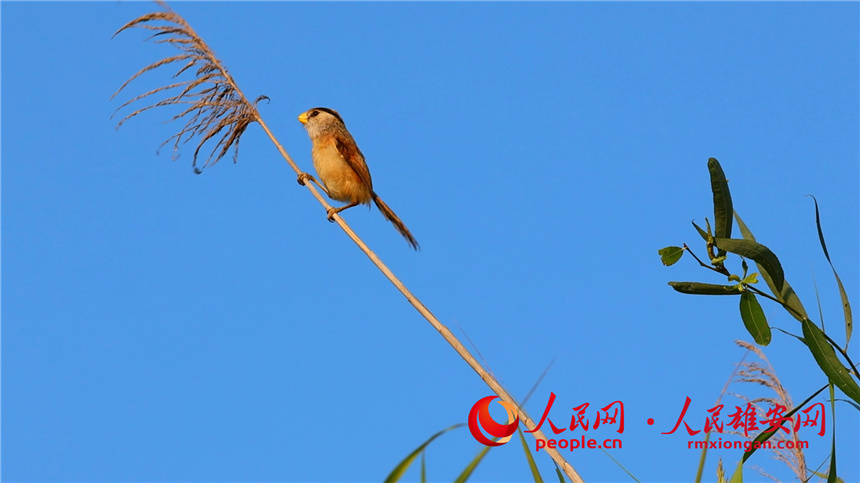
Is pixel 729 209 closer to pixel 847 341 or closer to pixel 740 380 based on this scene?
pixel 847 341

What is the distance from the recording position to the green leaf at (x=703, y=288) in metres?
1.75

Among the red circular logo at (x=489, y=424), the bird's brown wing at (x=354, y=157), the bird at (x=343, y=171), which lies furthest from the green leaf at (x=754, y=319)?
the bird's brown wing at (x=354, y=157)

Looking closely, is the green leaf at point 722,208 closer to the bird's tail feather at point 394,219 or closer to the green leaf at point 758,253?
the green leaf at point 758,253

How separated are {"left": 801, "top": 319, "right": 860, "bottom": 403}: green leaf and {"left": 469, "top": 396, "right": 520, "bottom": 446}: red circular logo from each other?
0.65 metres

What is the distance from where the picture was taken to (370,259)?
2633mm

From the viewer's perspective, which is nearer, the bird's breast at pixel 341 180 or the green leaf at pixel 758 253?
the green leaf at pixel 758 253

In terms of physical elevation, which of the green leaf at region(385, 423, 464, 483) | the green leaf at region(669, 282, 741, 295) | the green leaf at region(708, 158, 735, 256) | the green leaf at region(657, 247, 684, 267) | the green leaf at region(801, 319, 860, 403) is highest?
the green leaf at region(708, 158, 735, 256)

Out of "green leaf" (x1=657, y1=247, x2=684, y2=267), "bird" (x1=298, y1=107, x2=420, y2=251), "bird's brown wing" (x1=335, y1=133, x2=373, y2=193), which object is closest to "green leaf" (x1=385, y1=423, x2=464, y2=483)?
"green leaf" (x1=657, y1=247, x2=684, y2=267)

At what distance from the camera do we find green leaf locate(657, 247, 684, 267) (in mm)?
1724

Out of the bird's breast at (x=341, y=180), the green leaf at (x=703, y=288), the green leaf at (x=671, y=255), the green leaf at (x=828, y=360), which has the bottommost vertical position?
the green leaf at (x=828, y=360)

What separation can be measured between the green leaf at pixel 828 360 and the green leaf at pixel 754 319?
0.27ft

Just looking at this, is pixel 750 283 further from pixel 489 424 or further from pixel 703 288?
pixel 489 424

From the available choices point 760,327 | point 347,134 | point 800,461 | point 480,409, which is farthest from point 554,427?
point 347,134

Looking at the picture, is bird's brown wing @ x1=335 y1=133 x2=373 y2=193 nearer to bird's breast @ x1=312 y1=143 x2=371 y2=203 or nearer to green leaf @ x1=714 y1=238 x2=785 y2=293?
bird's breast @ x1=312 y1=143 x2=371 y2=203
